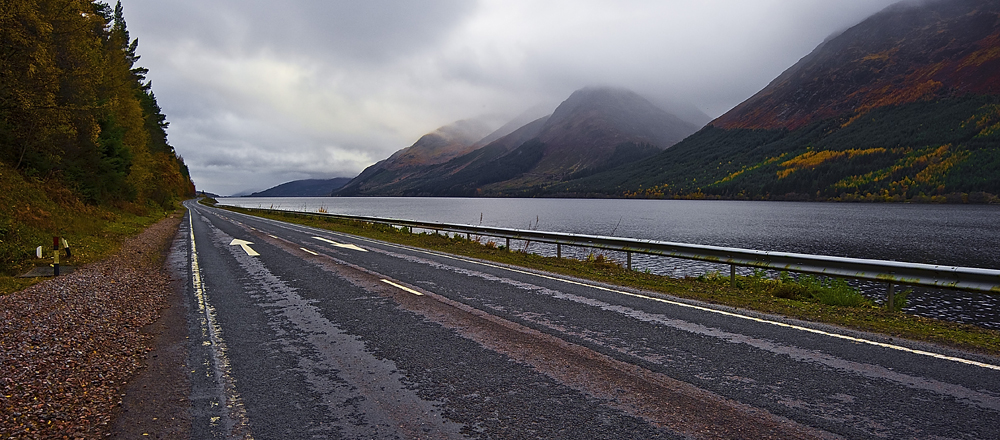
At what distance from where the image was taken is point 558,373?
16.3ft

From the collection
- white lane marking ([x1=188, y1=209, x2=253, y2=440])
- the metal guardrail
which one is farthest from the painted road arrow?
the metal guardrail

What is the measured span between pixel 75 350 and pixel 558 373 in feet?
18.2

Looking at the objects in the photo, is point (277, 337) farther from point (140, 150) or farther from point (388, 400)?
point (140, 150)

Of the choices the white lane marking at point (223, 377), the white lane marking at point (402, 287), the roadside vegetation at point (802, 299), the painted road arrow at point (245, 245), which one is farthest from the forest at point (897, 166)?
the white lane marking at point (223, 377)

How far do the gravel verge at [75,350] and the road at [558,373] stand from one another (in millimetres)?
650

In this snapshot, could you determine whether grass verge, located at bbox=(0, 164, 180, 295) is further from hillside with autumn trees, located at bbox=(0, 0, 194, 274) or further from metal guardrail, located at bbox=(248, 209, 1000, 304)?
metal guardrail, located at bbox=(248, 209, 1000, 304)

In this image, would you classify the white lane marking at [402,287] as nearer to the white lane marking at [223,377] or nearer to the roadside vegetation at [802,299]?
the white lane marking at [223,377]

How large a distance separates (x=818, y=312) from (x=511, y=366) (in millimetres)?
5956

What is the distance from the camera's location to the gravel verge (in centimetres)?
403

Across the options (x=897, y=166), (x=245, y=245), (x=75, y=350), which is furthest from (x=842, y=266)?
(x=897, y=166)

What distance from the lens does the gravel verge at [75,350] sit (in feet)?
13.2

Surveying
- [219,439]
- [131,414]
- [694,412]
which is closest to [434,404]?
[219,439]

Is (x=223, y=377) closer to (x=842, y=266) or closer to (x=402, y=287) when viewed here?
(x=402, y=287)

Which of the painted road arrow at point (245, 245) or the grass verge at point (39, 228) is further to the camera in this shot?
the painted road arrow at point (245, 245)
